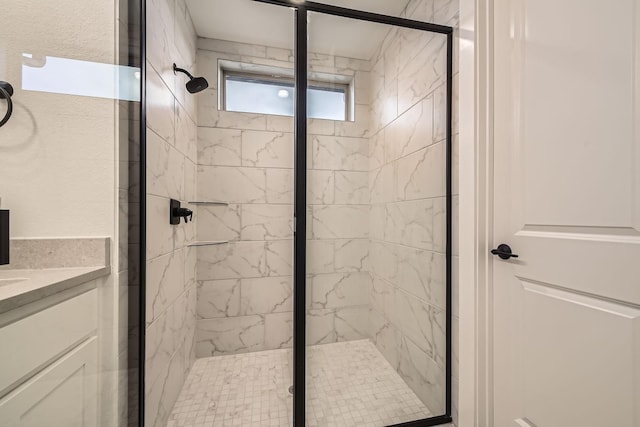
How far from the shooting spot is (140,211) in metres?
1.01

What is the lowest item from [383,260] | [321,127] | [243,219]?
[383,260]

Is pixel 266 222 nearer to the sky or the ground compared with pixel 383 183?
nearer to the ground

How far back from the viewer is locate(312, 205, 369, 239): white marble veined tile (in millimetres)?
1289

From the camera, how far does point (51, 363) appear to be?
0.67 m

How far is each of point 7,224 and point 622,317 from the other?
177 cm

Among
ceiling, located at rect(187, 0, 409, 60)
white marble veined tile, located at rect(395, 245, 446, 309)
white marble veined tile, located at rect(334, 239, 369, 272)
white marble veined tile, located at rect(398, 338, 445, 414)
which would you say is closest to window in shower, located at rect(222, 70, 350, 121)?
ceiling, located at rect(187, 0, 409, 60)

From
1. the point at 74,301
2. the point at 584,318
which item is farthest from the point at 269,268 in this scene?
the point at 584,318

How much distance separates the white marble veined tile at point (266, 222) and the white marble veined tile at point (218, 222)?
0.06 m

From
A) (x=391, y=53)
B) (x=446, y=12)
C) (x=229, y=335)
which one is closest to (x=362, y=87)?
(x=391, y=53)

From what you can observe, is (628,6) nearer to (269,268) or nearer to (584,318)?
(584,318)

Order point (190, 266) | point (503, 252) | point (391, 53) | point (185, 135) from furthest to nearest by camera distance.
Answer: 1. point (190, 266)
2. point (185, 135)
3. point (391, 53)
4. point (503, 252)

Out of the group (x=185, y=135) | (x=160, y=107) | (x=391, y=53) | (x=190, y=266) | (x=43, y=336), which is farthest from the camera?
(x=190, y=266)

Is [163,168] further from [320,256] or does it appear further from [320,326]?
[320,326]

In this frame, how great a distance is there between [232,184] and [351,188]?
39.9 inches
